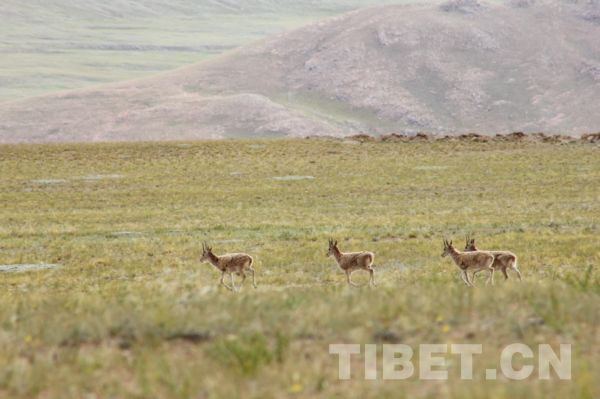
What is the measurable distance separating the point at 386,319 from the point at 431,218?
24.7 meters

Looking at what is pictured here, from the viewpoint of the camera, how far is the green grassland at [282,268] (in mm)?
8992

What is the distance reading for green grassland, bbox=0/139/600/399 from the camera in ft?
29.5

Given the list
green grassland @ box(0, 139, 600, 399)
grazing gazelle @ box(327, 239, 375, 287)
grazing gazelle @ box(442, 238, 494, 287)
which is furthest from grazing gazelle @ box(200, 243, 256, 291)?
grazing gazelle @ box(442, 238, 494, 287)

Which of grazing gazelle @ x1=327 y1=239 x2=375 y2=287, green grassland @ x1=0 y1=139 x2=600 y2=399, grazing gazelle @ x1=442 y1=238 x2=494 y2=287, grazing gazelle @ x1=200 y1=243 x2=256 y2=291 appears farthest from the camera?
grazing gazelle @ x1=200 y1=243 x2=256 y2=291

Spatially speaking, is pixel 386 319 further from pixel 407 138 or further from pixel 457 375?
pixel 407 138

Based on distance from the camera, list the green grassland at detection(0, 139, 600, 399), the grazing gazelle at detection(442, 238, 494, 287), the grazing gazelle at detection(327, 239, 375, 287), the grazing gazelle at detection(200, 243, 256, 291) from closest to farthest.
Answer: the green grassland at detection(0, 139, 600, 399)
the grazing gazelle at detection(442, 238, 494, 287)
the grazing gazelle at detection(327, 239, 375, 287)
the grazing gazelle at detection(200, 243, 256, 291)

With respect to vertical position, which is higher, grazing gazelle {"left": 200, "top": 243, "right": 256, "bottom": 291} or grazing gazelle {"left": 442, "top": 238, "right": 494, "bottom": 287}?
grazing gazelle {"left": 442, "top": 238, "right": 494, "bottom": 287}

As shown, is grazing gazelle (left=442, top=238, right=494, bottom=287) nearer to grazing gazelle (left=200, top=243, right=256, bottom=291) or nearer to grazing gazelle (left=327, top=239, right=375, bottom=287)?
grazing gazelle (left=327, top=239, right=375, bottom=287)

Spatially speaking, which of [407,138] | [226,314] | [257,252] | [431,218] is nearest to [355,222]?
[431,218]

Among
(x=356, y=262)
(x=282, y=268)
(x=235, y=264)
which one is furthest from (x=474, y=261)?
(x=282, y=268)

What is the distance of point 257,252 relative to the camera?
88.0ft

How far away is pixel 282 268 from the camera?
2355cm

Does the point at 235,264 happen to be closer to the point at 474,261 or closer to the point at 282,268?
the point at 282,268

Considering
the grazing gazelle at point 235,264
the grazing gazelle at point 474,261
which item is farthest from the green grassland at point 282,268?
the grazing gazelle at point 235,264
